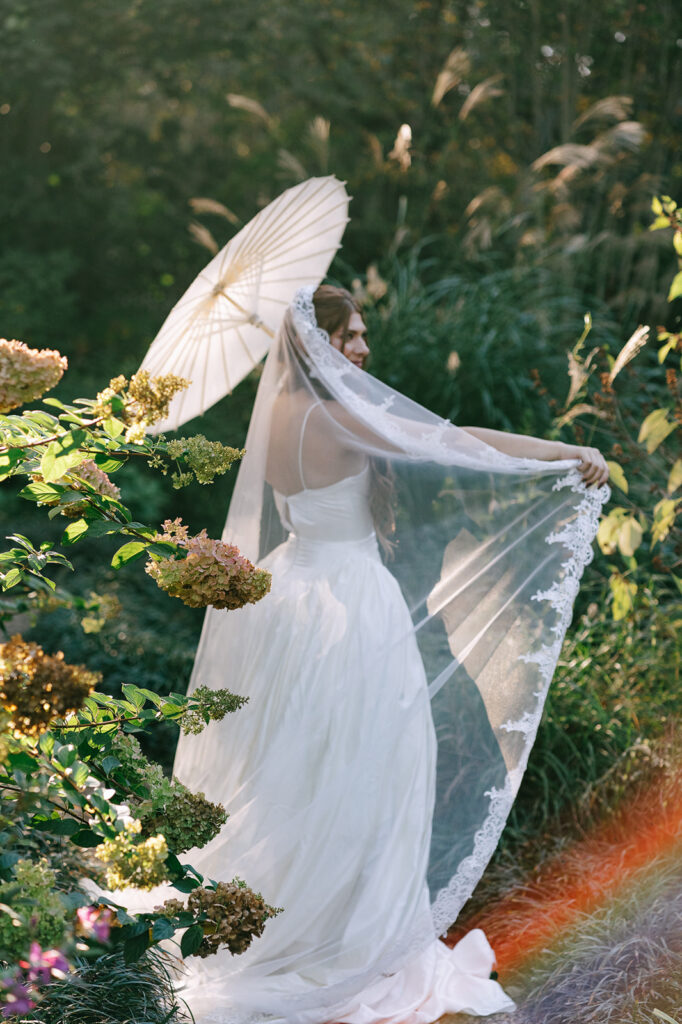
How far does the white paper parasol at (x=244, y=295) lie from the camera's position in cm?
294

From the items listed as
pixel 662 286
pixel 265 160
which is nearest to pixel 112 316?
pixel 265 160

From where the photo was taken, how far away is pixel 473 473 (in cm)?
274

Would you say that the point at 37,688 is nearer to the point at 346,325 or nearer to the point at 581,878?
the point at 346,325

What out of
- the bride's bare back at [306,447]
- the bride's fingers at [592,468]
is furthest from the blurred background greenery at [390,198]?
the bride's bare back at [306,447]

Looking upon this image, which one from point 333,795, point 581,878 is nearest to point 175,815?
point 333,795

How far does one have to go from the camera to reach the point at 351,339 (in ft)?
9.53

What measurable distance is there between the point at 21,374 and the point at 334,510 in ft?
4.55

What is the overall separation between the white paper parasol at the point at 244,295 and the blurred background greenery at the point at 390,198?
1582mm

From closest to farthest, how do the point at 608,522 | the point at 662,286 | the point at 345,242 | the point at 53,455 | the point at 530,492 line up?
1. the point at 53,455
2. the point at 530,492
3. the point at 608,522
4. the point at 662,286
5. the point at 345,242

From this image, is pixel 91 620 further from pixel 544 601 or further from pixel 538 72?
pixel 538 72

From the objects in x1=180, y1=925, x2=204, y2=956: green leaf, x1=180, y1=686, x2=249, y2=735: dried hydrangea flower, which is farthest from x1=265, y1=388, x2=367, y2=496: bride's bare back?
x1=180, y1=925, x2=204, y2=956: green leaf

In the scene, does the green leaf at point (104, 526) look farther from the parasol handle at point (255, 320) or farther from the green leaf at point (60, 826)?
the parasol handle at point (255, 320)

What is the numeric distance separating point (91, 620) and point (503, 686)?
1.34m

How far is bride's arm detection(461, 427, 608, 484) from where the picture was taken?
271cm
